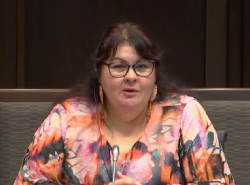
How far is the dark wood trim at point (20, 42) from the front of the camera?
3.56m

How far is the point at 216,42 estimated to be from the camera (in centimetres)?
351

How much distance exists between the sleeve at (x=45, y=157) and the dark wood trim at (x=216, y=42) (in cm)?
149

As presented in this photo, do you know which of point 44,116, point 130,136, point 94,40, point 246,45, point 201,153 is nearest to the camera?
point 201,153

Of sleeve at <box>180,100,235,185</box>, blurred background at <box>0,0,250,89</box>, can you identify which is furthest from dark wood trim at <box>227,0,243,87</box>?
sleeve at <box>180,100,235,185</box>

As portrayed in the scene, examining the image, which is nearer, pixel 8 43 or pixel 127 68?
pixel 127 68

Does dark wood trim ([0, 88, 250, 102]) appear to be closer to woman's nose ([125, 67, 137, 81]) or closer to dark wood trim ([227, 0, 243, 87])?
woman's nose ([125, 67, 137, 81])

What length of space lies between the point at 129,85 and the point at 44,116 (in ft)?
1.82

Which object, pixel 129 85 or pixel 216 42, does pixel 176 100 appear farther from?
pixel 216 42

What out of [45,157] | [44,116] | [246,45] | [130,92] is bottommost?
[45,157]

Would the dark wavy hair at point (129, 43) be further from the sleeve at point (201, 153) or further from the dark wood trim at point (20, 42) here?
the dark wood trim at point (20, 42)

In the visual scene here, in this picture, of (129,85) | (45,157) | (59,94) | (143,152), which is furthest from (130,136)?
(59,94)

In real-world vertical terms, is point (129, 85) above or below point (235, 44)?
below

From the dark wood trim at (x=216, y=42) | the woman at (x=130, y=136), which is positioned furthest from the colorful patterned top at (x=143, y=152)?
the dark wood trim at (x=216, y=42)

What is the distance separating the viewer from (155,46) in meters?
2.25
